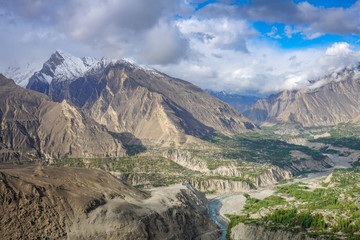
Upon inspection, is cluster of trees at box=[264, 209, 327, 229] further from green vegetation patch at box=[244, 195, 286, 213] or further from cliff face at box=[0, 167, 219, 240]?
green vegetation patch at box=[244, 195, 286, 213]

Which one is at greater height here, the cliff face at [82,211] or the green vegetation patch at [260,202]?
the cliff face at [82,211]

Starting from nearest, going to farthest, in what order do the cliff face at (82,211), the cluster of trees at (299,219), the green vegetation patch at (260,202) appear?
the cliff face at (82,211) < the cluster of trees at (299,219) < the green vegetation patch at (260,202)

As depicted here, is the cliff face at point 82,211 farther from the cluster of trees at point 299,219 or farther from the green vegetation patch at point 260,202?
the green vegetation patch at point 260,202

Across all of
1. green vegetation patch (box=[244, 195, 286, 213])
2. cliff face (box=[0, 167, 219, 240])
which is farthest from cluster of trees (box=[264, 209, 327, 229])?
green vegetation patch (box=[244, 195, 286, 213])

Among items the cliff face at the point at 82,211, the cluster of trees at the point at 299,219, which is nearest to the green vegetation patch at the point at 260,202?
the cliff face at the point at 82,211

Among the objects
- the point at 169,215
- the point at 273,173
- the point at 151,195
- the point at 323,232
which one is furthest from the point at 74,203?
the point at 273,173

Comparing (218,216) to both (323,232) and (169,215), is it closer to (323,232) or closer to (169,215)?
(169,215)

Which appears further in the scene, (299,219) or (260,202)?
(260,202)

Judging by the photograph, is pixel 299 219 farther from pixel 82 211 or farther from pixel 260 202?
pixel 82 211

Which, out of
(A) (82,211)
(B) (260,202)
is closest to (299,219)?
(B) (260,202)
